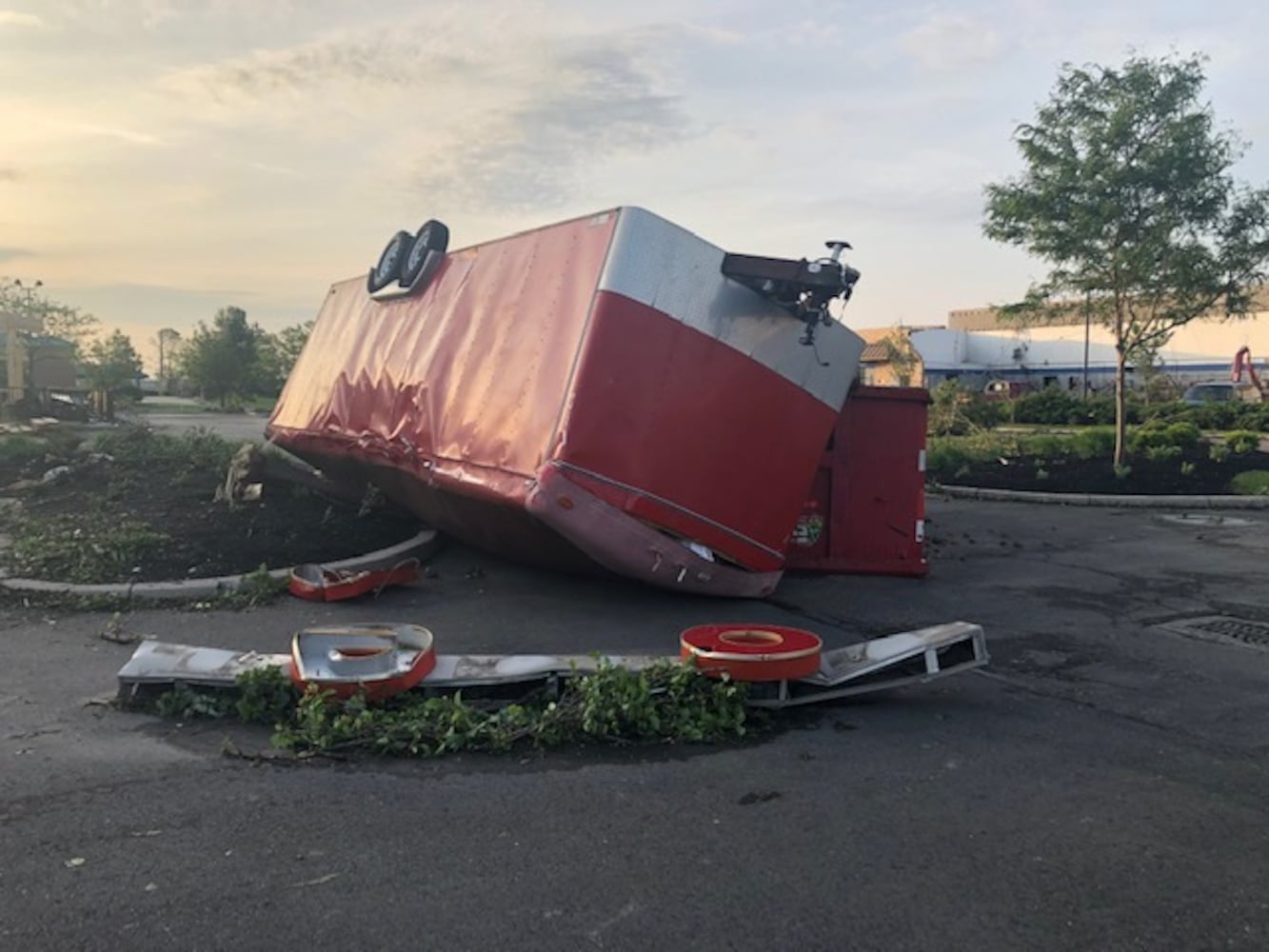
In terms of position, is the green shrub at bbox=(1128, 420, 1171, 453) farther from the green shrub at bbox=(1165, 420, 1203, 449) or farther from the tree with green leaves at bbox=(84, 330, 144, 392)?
the tree with green leaves at bbox=(84, 330, 144, 392)

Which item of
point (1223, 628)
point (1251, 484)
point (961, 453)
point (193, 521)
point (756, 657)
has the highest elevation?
point (961, 453)

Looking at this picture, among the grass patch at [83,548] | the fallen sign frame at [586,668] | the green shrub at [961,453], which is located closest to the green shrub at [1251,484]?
the green shrub at [961,453]

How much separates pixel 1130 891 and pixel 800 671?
1923mm

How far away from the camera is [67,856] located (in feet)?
11.4

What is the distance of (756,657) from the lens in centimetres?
496

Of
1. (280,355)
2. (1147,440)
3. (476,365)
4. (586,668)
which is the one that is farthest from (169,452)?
(280,355)

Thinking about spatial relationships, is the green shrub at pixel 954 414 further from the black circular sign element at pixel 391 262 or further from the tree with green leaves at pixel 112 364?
the tree with green leaves at pixel 112 364

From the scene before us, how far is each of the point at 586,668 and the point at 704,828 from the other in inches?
59.5

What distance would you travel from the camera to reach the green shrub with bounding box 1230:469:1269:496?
14.7 meters

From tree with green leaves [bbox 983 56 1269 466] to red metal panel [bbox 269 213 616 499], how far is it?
37.7 ft

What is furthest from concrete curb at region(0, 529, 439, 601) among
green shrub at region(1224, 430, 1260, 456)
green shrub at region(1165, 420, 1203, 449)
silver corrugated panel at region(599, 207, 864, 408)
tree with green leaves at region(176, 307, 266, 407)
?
tree with green leaves at region(176, 307, 266, 407)

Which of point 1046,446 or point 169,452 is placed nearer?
point 169,452

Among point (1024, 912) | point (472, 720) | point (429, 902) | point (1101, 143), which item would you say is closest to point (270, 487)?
point (472, 720)

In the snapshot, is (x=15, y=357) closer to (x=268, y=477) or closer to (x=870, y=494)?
(x=268, y=477)
